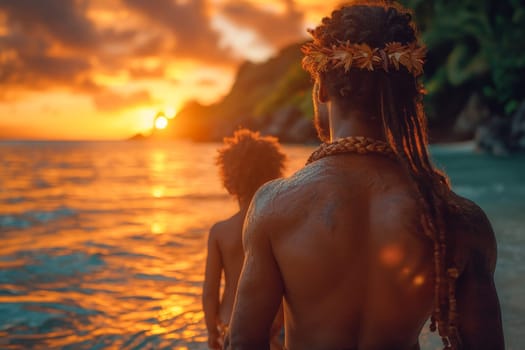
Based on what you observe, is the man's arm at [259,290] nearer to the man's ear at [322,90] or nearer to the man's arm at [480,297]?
the man's ear at [322,90]

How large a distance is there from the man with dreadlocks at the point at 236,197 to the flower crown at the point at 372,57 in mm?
2020

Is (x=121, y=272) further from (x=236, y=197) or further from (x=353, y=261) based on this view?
(x=353, y=261)

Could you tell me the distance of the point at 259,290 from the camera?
151cm

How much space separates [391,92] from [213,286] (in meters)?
2.43

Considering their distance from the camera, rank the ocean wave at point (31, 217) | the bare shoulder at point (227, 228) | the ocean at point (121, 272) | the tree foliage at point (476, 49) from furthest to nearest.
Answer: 1. the tree foliage at point (476, 49)
2. the ocean wave at point (31, 217)
3. the ocean at point (121, 272)
4. the bare shoulder at point (227, 228)

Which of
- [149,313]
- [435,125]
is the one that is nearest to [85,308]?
[149,313]

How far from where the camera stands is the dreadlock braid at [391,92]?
5.02 feet

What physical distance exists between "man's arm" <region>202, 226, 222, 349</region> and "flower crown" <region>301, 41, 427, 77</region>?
7.34ft

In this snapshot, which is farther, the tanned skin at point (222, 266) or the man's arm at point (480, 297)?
the tanned skin at point (222, 266)

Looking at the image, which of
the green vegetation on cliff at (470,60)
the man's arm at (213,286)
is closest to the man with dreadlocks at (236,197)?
the man's arm at (213,286)

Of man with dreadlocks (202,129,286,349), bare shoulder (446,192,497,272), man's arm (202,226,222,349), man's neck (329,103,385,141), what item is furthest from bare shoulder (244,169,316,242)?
man's arm (202,226,222,349)

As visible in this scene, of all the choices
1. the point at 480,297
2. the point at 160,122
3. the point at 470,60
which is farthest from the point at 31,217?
the point at 470,60

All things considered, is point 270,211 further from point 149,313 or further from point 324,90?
point 149,313

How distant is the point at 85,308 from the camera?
5.82 metres
